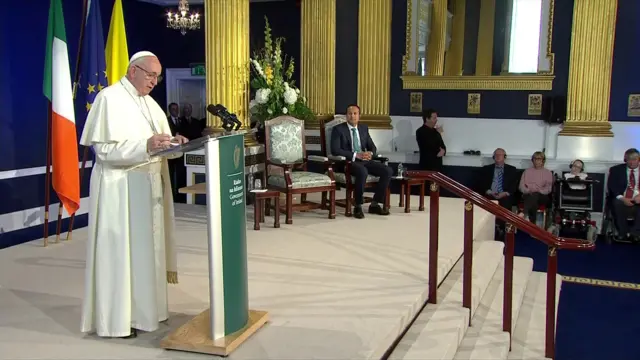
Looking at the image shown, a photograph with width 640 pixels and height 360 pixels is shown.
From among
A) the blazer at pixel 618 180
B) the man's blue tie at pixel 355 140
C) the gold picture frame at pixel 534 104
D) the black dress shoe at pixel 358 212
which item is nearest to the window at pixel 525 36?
the gold picture frame at pixel 534 104

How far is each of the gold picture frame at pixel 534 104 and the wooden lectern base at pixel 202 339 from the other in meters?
6.25

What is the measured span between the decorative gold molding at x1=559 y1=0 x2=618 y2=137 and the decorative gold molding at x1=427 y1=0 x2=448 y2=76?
1.71 m

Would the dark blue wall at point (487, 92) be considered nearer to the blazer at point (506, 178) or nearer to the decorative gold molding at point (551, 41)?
the decorative gold molding at point (551, 41)

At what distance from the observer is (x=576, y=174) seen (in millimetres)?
7938

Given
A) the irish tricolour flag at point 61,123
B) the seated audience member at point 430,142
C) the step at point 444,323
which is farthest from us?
the seated audience member at point 430,142

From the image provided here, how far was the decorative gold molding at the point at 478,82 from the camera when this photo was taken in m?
8.40

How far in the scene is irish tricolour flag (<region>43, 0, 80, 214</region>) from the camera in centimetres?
521

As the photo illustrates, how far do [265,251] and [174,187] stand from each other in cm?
488

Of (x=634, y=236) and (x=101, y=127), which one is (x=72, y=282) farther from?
(x=634, y=236)

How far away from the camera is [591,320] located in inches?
200

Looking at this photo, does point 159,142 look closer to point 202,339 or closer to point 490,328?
point 202,339

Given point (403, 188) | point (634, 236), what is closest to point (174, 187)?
point (403, 188)

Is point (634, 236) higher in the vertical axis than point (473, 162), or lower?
lower

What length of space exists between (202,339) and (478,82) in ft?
21.5
